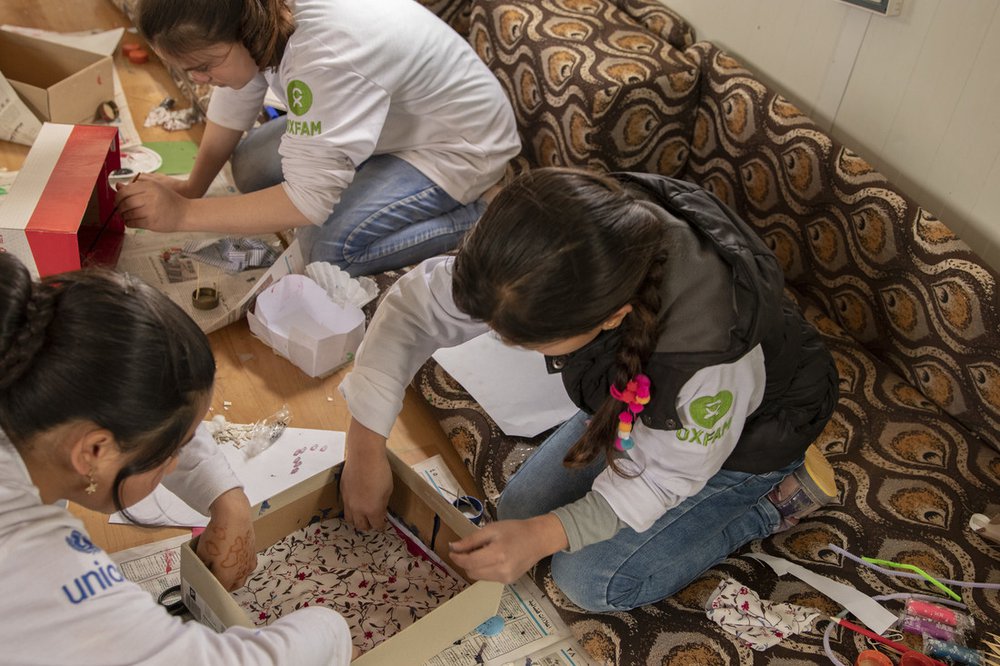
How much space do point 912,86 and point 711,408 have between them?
102 cm

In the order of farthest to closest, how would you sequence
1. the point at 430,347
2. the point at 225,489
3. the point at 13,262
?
1. the point at 430,347
2. the point at 225,489
3. the point at 13,262

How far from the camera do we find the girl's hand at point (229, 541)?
3.86 ft

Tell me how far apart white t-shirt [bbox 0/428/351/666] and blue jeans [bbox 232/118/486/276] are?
119 cm

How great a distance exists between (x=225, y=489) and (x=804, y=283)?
4.46ft

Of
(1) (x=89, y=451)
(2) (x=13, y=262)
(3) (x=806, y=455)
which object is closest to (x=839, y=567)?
(3) (x=806, y=455)

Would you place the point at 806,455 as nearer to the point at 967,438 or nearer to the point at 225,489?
the point at 967,438

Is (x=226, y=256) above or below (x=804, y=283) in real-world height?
below

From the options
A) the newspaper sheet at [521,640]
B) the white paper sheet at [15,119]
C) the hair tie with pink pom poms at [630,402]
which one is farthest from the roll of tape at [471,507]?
the white paper sheet at [15,119]

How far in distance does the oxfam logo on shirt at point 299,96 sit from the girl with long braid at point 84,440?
3.00 ft

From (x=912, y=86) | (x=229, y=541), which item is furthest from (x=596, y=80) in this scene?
(x=229, y=541)

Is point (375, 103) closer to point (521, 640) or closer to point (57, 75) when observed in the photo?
point (521, 640)

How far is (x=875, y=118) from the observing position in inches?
72.2

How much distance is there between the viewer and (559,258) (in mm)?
986

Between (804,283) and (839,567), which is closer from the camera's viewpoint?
(839,567)
